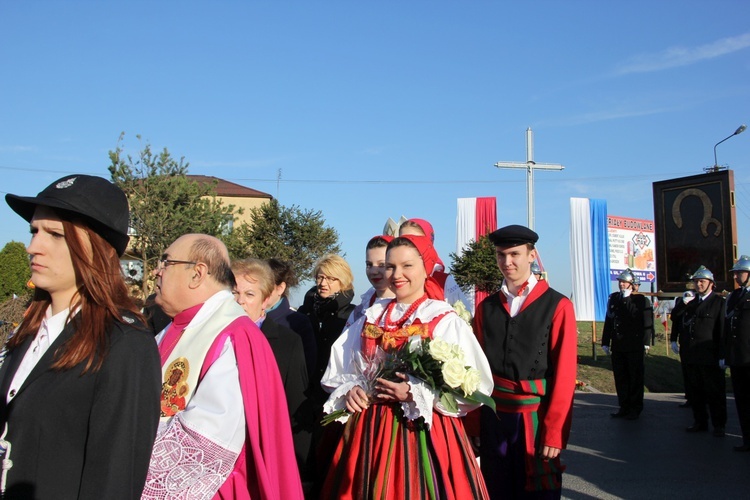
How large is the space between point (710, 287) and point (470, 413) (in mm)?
7204

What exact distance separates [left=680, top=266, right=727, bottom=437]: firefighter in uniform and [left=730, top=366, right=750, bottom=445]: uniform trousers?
26.6 inches

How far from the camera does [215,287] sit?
2.74m

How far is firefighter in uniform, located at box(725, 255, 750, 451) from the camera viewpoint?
780cm

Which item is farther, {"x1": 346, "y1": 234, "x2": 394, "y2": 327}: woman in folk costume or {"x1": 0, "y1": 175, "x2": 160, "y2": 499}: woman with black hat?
{"x1": 346, "y1": 234, "x2": 394, "y2": 327}: woman in folk costume

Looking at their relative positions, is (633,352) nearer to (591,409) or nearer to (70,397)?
(591,409)

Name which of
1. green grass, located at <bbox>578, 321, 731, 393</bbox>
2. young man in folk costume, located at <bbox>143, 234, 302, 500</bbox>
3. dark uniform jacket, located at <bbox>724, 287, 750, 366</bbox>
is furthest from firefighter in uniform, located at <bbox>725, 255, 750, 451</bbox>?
young man in folk costume, located at <bbox>143, 234, 302, 500</bbox>

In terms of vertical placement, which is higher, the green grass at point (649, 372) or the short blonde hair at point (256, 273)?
the short blonde hair at point (256, 273)

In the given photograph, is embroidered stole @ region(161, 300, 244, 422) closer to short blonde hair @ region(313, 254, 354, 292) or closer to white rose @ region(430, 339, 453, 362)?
white rose @ region(430, 339, 453, 362)

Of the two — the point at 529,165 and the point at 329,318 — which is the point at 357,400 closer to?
the point at 329,318

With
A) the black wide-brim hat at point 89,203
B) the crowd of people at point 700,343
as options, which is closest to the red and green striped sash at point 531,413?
the black wide-brim hat at point 89,203

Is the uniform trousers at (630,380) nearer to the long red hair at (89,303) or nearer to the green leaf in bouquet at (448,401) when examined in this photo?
the green leaf in bouquet at (448,401)

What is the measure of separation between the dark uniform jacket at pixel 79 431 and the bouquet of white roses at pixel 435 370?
1.71m

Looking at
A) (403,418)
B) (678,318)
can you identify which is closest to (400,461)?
(403,418)

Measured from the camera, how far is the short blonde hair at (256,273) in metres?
3.93
